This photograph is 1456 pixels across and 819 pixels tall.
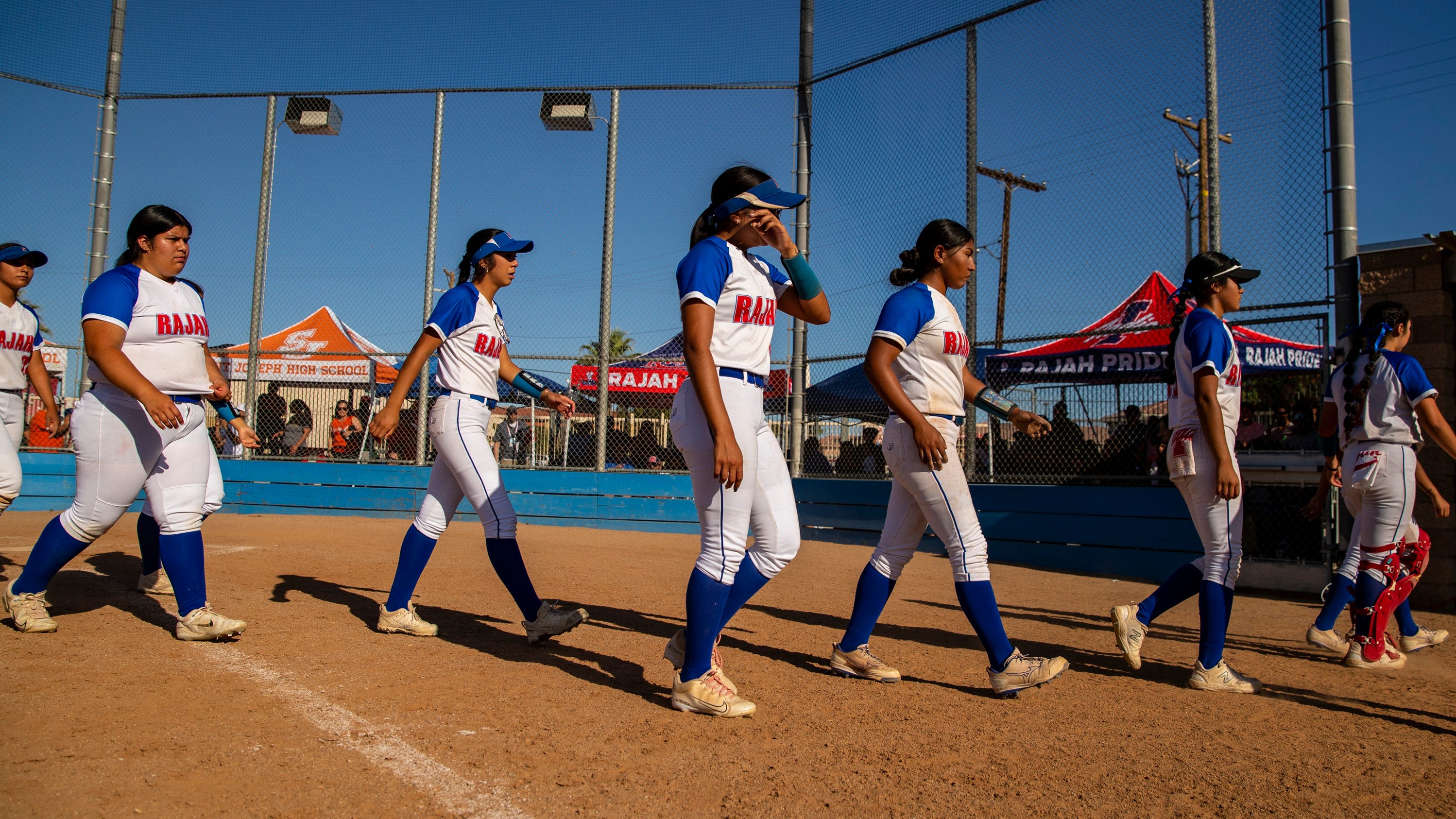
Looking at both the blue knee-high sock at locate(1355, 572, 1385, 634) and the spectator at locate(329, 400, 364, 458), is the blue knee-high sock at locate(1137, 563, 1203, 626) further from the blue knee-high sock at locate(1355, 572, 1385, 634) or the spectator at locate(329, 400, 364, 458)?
the spectator at locate(329, 400, 364, 458)

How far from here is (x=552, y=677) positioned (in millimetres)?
3539

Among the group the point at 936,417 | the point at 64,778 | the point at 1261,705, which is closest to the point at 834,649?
the point at 936,417

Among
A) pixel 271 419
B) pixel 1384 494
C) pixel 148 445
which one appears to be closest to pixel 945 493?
pixel 1384 494

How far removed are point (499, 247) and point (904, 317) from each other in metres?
2.20

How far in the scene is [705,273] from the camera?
3084 millimetres

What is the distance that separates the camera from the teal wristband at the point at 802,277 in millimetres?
3422

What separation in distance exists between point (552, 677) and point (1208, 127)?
654 cm

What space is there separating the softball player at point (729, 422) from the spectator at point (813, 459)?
6998 millimetres

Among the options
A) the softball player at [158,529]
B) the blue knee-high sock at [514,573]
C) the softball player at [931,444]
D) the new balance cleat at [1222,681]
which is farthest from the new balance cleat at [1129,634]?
the softball player at [158,529]

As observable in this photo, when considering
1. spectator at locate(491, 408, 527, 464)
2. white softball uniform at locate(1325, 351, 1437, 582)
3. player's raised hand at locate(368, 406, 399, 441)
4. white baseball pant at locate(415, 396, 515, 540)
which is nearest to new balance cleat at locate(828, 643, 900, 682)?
white baseball pant at locate(415, 396, 515, 540)

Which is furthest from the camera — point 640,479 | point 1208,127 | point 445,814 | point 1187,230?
point 640,479

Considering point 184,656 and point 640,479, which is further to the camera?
point 640,479

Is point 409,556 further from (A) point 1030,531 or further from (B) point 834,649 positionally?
(A) point 1030,531

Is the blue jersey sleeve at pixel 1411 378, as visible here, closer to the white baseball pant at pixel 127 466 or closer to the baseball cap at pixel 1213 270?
the baseball cap at pixel 1213 270
